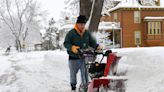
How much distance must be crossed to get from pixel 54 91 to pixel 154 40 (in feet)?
176

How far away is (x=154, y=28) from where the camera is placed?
63938 millimetres

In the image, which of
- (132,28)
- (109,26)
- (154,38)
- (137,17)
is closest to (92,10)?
(109,26)

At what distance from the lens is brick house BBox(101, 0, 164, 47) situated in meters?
61.2

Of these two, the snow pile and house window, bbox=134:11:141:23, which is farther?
house window, bbox=134:11:141:23

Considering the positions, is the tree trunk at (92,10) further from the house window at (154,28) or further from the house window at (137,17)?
the house window at (154,28)

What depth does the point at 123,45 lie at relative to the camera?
6103 cm

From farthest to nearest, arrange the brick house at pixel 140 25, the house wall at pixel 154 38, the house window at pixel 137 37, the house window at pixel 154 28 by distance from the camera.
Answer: the house window at pixel 154 28, the house window at pixel 137 37, the house wall at pixel 154 38, the brick house at pixel 140 25

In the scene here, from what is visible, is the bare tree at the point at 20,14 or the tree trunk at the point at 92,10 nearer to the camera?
the tree trunk at the point at 92,10

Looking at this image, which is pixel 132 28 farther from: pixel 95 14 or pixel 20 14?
pixel 95 14

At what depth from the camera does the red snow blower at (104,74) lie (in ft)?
23.5

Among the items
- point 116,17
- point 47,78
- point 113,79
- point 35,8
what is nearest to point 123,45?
point 116,17

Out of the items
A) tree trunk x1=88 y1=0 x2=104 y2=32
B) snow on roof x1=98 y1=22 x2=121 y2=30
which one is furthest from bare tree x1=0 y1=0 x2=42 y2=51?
tree trunk x1=88 y1=0 x2=104 y2=32

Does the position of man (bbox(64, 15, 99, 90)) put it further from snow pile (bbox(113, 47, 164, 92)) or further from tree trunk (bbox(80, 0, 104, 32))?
tree trunk (bbox(80, 0, 104, 32))

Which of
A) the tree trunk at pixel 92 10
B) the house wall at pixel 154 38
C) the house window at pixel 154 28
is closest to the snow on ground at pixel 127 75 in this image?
the tree trunk at pixel 92 10
